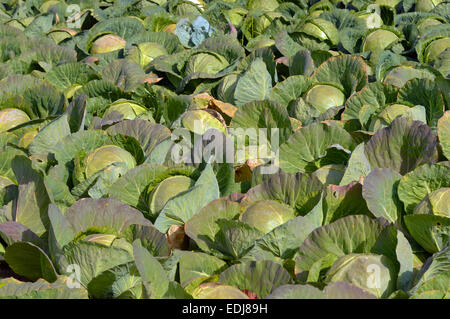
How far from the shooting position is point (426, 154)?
8.26ft

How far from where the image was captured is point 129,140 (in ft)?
9.32

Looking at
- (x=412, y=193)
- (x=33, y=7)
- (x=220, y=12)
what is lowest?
(x=33, y=7)

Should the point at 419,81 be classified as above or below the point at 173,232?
above

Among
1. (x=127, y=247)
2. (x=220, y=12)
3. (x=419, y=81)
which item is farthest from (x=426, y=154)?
(x=220, y=12)

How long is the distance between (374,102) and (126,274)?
174 centimetres

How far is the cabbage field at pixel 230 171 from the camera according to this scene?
1.99 m

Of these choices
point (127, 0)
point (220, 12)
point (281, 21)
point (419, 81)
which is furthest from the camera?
point (127, 0)

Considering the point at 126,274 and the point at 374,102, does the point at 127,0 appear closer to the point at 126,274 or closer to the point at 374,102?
the point at 374,102

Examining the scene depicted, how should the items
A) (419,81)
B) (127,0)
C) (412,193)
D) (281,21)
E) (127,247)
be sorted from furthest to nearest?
(127,0) → (281,21) → (419,81) → (412,193) → (127,247)

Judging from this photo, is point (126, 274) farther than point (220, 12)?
No

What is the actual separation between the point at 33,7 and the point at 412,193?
5305 mm

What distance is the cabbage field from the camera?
6.53 feet

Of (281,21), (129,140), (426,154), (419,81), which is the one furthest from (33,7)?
(426,154)

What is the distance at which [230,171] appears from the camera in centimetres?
255
